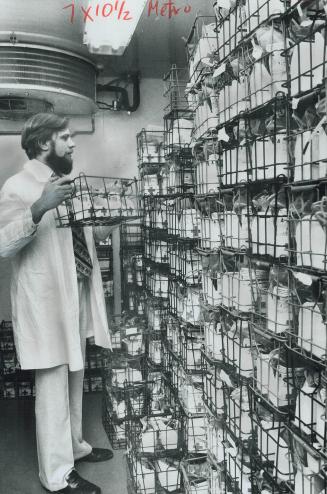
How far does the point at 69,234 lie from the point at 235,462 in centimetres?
135

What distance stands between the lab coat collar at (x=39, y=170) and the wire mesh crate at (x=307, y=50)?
1464mm

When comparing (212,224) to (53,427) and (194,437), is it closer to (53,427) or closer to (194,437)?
(194,437)

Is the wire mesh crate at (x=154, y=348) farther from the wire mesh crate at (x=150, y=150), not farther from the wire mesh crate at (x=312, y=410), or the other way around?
the wire mesh crate at (x=312, y=410)

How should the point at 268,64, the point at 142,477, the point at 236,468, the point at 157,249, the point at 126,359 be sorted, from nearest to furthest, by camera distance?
the point at 268,64 → the point at 236,468 → the point at 142,477 → the point at 126,359 → the point at 157,249

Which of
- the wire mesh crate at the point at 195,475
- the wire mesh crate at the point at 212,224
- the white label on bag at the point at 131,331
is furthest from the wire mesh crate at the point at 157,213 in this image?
the wire mesh crate at the point at 195,475

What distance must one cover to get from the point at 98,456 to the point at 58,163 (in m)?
1.68

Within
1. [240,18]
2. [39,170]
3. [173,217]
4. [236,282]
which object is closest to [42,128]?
[39,170]

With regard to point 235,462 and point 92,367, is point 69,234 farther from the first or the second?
point 92,367

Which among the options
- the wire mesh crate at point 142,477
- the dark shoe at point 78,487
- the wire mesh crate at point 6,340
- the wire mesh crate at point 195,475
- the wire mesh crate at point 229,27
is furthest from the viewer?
the wire mesh crate at point 6,340

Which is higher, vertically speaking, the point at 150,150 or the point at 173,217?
the point at 150,150

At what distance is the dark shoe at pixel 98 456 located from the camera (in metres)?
2.79

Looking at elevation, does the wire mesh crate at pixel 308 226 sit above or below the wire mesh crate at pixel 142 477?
above

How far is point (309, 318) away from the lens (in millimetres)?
1312

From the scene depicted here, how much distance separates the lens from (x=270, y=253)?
156 centimetres
